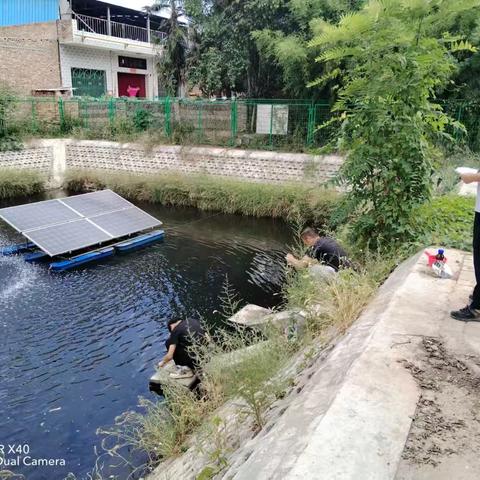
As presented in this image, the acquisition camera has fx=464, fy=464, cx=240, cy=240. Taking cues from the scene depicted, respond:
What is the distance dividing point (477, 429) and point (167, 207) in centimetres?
1281

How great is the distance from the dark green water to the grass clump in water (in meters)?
1.28

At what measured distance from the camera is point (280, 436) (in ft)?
7.70

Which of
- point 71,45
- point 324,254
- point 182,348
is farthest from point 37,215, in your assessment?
point 71,45

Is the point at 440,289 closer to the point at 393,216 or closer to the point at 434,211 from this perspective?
the point at 393,216

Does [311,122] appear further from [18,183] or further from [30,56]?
[30,56]

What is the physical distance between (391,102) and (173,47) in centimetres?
1392

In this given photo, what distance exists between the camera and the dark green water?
196 inches

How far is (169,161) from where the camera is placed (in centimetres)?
1620

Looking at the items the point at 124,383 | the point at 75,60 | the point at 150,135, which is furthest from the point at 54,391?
the point at 75,60

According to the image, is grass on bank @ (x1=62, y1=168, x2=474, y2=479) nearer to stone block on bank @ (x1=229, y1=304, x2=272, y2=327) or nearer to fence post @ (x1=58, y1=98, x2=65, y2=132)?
stone block on bank @ (x1=229, y1=304, x2=272, y2=327)

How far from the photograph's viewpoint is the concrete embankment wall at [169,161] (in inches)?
565

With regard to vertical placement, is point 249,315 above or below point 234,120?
below

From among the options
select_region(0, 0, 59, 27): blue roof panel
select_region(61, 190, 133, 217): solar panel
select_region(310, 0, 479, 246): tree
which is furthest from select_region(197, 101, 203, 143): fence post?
select_region(310, 0, 479, 246): tree

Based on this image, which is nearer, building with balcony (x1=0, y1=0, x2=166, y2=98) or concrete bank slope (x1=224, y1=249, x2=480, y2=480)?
concrete bank slope (x1=224, y1=249, x2=480, y2=480)
